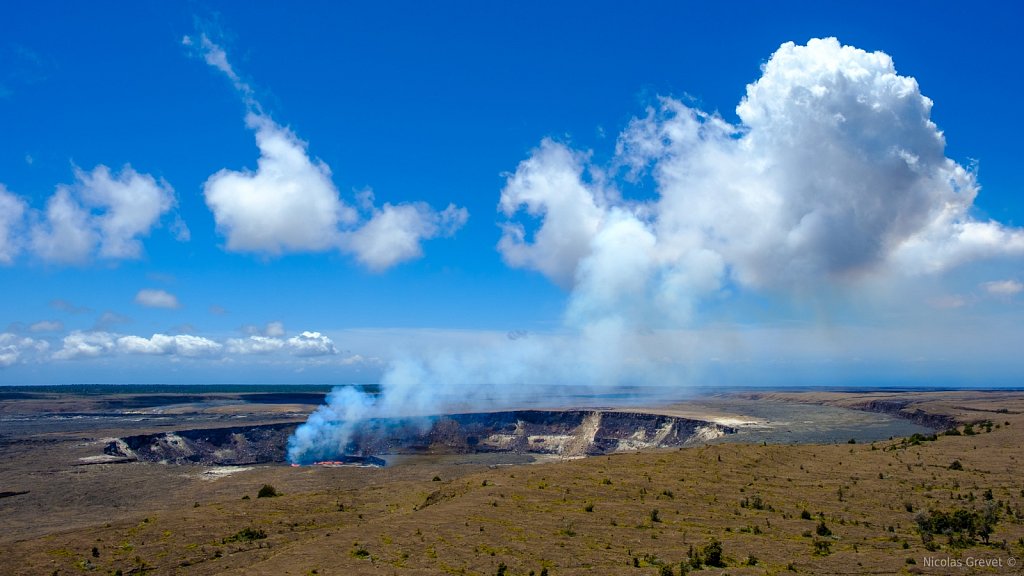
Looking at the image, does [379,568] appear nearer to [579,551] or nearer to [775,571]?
[579,551]

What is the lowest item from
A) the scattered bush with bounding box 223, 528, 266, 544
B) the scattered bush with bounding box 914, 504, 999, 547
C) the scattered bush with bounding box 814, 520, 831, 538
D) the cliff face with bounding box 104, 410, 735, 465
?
the cliff face with bounding box 104, 410, 735, 465

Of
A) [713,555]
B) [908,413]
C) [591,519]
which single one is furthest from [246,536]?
[908,413]

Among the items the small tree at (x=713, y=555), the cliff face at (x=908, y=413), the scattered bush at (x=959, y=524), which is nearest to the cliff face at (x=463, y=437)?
the cliff face at (x=908, y=413)

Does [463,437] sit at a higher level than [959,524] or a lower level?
lower

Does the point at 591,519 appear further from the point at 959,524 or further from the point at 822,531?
the point at 959,524

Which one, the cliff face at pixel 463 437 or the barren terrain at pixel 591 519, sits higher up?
the barren terrain at pixel 591 519

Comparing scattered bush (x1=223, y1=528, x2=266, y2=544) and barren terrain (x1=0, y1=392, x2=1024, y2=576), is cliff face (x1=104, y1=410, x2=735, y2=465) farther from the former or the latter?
scattered bush (x1=223, y1=528, x2=266, y2=544)

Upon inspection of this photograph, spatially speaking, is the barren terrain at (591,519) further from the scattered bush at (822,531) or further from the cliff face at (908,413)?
the cliff face at (908,413)

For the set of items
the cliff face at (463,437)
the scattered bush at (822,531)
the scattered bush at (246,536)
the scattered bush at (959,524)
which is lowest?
the cliff face at (463,437)

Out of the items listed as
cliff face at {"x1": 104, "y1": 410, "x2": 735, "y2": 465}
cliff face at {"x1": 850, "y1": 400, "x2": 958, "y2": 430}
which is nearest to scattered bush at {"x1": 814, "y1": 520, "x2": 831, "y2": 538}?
cliff face at {"x1": 104, "y1": 410, "x2": 735, "y2": 465}

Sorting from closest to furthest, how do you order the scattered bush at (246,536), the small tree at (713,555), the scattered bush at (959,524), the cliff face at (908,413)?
1. the small tree at (713,555)
2. the scattered bush at (959,524)
3. the scattered bush at (246,536)
4. the cliff face at (908,413)
